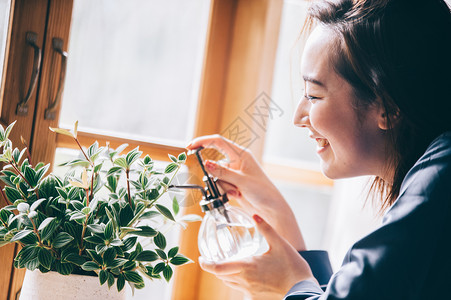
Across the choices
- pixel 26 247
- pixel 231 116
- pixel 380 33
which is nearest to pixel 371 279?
pixel 380 33

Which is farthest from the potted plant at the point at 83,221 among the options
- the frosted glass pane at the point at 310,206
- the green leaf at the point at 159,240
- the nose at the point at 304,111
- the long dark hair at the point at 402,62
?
the frosted glass pane at the point at 310,206

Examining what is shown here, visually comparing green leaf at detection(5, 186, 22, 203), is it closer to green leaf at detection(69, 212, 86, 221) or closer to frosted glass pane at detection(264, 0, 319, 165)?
green leaf at detection(69, 212, 86, 221)

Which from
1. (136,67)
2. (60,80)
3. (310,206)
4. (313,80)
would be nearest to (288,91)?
(310,206)

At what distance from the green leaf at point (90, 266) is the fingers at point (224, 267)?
18 centimetres

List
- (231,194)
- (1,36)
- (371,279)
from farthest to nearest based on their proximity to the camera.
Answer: (231,194) → (1,36) → (371,279)

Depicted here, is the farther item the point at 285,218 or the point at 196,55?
the point at 196,55

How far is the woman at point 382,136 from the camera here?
60 cm

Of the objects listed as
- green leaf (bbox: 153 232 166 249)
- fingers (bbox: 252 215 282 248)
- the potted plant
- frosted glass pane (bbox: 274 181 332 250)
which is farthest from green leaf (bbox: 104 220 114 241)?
frosted glass pane (bbox: 274 181 332 250)

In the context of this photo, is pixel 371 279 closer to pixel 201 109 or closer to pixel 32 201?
pixel 32 201

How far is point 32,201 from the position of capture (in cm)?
74

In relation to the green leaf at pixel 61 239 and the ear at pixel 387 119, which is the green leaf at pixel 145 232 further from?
the ear at pixel 387 119

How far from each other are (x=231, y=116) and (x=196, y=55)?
187 millimetres

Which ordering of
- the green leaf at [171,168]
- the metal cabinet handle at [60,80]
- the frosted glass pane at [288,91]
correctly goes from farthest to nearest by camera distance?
the frosted glass pane at [288,91] < the metal cabinet handle at [60,80] < the green leaf at [171,168]

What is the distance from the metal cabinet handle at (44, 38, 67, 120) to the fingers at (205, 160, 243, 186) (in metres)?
0.34
